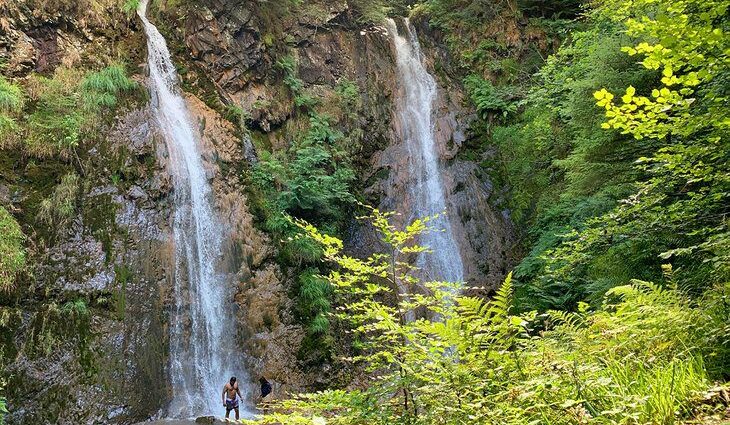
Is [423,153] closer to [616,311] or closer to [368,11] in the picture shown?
[368,11]

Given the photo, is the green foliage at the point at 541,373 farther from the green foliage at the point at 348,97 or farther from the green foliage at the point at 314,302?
the green foliage at the point at 348,97

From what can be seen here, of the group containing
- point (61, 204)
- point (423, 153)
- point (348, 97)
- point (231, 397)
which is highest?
point (348, 97)

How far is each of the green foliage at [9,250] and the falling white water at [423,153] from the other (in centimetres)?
943

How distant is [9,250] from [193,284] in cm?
347

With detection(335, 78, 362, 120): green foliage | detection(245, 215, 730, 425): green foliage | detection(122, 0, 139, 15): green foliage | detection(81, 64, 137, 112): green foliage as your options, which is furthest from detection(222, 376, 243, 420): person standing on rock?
detection(122, 0, 139, 15): green foliage

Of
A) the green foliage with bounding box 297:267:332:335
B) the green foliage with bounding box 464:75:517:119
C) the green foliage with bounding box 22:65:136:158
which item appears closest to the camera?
the green foliage with bounding box 22:65:136:158

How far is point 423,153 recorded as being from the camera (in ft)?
55.0

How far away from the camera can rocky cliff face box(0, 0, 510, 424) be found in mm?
9109

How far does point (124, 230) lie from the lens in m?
10.6

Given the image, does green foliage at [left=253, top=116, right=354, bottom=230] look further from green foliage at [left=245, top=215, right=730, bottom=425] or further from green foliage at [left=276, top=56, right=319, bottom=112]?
green foliage at [left=245, top=215, right=730, bottom=425]

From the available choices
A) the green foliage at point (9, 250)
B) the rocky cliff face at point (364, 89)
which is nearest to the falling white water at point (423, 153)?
the rocky cliff face at point (364, 89)

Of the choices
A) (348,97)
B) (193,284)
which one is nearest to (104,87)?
(193,284)

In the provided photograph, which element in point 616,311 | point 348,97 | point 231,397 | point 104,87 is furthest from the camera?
point 348,97

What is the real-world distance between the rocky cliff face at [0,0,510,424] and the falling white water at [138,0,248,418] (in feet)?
0.92
